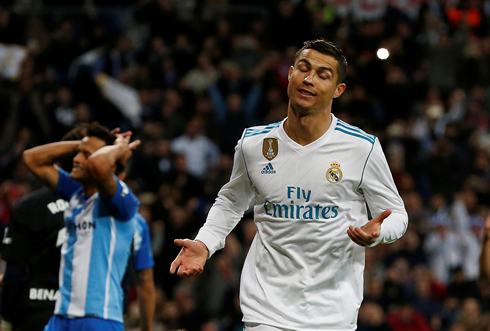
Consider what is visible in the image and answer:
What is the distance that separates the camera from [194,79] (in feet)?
47.5

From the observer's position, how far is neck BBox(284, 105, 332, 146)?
4.49m

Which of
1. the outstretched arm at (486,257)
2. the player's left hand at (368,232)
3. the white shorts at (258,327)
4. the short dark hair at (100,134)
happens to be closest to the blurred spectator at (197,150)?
the short dark hair at (100,134)

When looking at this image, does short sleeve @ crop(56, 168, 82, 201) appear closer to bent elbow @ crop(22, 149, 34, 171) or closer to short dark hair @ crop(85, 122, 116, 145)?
bent elbow @ crop(22, 149, 34, 171)

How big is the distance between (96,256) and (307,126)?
1.66 meters

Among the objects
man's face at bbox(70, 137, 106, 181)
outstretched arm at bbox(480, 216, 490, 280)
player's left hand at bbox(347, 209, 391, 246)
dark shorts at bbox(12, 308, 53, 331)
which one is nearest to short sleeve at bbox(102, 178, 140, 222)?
man's face at bbox(70, 137, 106, 181)

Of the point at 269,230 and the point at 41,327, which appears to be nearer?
the point at 269,230

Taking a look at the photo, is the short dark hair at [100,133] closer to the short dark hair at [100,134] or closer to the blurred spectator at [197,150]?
the short dark hair at [100,134]

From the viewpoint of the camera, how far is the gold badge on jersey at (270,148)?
179 inches

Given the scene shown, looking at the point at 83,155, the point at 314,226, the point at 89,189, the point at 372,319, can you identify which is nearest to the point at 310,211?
the point at 314,226

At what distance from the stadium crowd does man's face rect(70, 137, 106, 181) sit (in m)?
5.44

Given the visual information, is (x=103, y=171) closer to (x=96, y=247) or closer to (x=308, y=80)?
(x=96, y=247)

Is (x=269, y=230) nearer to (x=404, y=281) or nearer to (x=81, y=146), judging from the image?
(x=81, y=146)

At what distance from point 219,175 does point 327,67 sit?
8.12m

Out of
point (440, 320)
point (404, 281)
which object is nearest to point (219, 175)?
point (404, 281)
